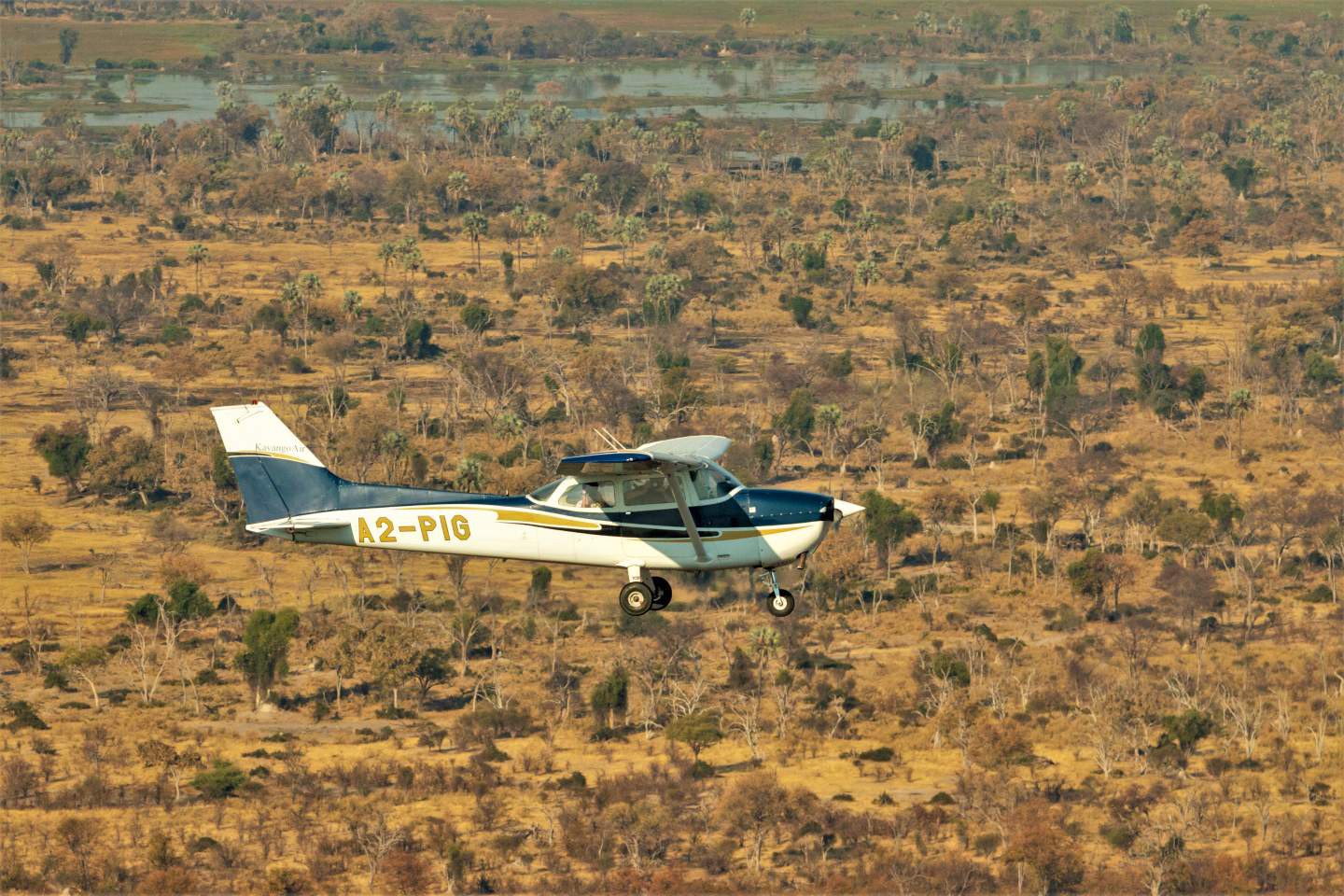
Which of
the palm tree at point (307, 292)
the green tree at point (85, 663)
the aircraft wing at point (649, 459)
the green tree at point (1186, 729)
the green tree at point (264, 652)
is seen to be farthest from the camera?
the palm tree at point (307, 292)

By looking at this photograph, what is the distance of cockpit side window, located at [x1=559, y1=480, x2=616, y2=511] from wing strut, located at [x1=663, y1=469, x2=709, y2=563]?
117 cm

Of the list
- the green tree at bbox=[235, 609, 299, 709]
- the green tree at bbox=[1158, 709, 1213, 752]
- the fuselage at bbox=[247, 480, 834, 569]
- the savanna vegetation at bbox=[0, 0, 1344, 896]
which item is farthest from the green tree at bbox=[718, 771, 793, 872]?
the fuselage at bbox=[247, 480, 834, 569]

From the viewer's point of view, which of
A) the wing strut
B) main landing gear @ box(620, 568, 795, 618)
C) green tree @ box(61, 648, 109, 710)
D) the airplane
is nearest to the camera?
the wing strut

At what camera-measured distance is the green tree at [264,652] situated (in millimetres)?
79062

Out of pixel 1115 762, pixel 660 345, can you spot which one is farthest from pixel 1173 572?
pixel 660 345

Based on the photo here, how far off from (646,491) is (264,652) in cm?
4261

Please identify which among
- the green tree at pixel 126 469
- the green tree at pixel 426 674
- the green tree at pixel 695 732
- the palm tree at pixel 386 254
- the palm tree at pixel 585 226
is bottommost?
the green tree at pixel 695 732

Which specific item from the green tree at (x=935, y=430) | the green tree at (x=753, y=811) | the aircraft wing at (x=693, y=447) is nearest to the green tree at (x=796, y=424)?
the green tree at (x=935, y=430)

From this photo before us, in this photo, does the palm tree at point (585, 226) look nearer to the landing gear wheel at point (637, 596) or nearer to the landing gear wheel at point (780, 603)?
the landing gear wheel at point (637, 596)

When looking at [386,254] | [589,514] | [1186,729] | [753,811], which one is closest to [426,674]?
[753,811]

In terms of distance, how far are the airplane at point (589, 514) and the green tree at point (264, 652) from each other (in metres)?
36.6

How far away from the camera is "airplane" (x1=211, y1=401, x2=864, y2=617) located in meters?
39.8

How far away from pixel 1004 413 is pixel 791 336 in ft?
92.1

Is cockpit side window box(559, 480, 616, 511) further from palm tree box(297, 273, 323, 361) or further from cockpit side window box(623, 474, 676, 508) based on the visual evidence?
palm tree box(297, 273, 323, 361)
